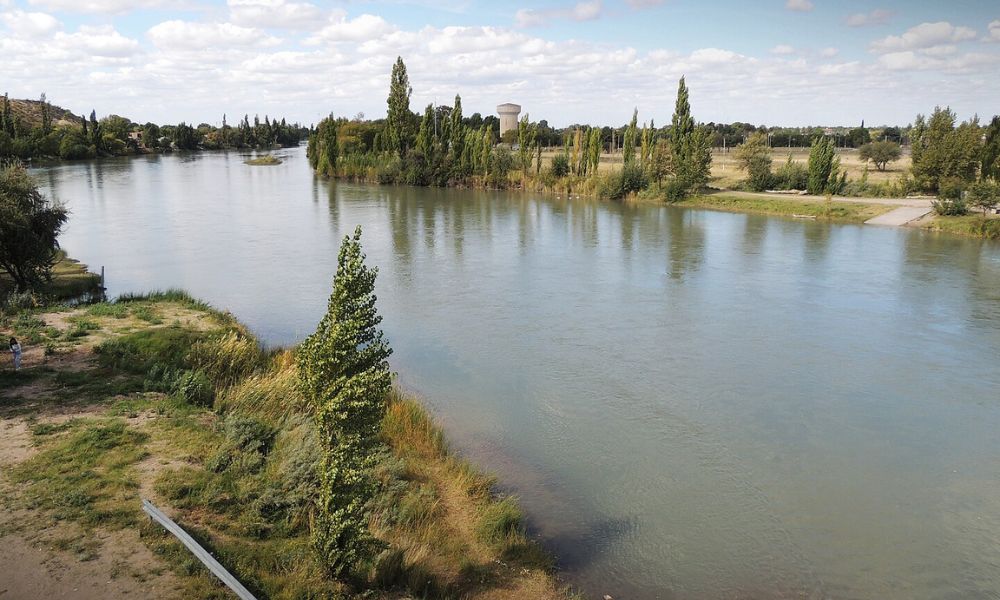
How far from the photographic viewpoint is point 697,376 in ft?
49.2

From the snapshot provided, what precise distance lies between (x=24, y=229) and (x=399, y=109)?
4329 centimetres

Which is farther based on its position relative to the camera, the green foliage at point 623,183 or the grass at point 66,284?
the green foliage at point 623,183

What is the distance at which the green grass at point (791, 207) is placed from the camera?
3778 cm

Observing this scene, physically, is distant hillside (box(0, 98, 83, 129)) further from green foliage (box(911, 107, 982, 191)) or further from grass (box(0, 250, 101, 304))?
green foliage (box(911, 107, 982, 191))

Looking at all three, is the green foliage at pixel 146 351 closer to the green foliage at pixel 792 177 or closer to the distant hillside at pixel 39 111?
the green foliage at pixel 792 177

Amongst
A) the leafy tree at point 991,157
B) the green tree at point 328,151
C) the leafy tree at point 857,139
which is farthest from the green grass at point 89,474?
the leafy tree at point 857,139

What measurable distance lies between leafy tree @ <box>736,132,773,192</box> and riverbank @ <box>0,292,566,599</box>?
138ft

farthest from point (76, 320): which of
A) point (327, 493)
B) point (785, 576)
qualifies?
point (785, 576)

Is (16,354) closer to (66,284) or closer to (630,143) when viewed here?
(66,284)

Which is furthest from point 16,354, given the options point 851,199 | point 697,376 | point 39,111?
point 39,111

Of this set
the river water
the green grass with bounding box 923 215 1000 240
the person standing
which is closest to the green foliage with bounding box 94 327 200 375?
the person standing

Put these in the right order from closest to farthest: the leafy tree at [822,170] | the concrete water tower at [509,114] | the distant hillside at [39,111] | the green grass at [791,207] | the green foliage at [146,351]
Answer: the green foliage at [146,351], the green grass at [791,207], the leafy tree at [822,170], the concrete water tower at [509,114], the distant hillside at [39,111]

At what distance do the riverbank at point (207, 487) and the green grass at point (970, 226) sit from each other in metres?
31.5

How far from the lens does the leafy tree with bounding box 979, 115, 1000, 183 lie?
126 ft
